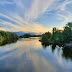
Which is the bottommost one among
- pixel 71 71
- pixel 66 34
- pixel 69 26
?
pixel 71 71

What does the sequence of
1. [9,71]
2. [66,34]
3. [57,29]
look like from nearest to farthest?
[9,71], [66,34], [57,29]

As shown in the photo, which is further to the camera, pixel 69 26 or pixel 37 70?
pixel 69 26

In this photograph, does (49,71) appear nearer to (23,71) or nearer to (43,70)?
(43,70)

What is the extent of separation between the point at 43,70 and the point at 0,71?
9.37 metres

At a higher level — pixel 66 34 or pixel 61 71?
pixel 66 34

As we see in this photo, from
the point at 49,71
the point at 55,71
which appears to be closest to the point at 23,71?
the point at 49,71

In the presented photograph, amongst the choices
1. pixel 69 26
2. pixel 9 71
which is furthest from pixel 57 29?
pixel 9 71

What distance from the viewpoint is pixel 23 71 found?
49.0ft

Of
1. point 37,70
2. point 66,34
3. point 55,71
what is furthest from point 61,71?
point 66,34

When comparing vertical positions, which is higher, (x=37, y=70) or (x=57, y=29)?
(x=57, y=29)

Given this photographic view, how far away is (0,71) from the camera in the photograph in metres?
14.9

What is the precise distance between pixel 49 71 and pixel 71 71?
193 inches

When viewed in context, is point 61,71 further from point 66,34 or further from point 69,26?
point 69,26

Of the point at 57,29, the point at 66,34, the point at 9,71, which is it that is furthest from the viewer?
the point at 57,29
